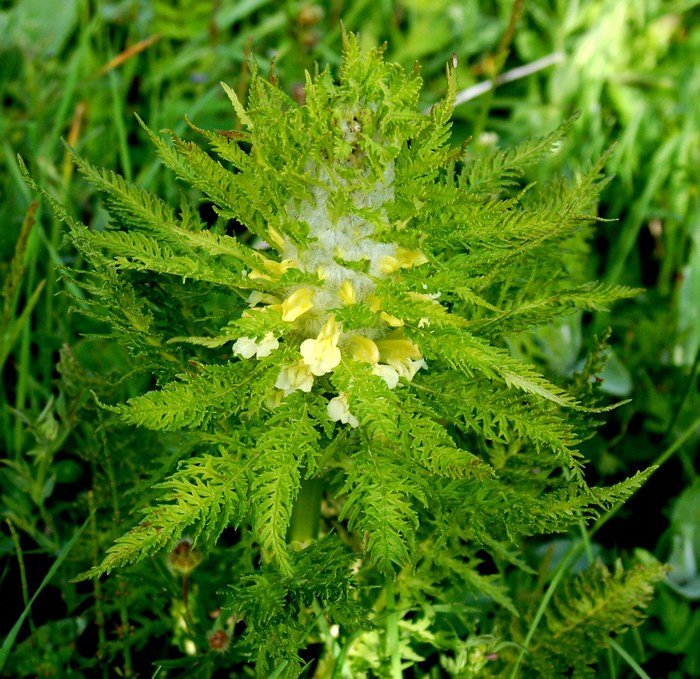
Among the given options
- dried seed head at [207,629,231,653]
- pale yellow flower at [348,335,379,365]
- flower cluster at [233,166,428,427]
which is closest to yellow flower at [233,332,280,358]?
flower cluster at [233,166,428,427]

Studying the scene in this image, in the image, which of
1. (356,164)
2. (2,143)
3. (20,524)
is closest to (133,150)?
(2,143)

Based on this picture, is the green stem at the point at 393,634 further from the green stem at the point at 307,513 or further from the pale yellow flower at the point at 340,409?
the pale yellow flower at the point at 340,409

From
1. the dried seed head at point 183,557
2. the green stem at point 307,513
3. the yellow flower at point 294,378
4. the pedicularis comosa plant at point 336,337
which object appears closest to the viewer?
the pedicularis comosa plant at point 336,337

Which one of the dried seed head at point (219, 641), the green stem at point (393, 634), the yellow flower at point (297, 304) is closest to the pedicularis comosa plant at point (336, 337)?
the yellow flower at point (297, 304)

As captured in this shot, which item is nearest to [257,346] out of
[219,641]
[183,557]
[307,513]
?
[307,513]

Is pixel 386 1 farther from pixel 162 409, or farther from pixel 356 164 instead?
pixel 162 409

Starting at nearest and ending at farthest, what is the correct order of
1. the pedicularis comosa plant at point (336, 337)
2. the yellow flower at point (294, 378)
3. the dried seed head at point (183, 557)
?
the pedicularis comosa plant at point (336, 337) → the yellow flower at point (294, 378) → the dried seed head at point (183, 557)

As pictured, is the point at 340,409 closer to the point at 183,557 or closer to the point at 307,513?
the point at 307,513
